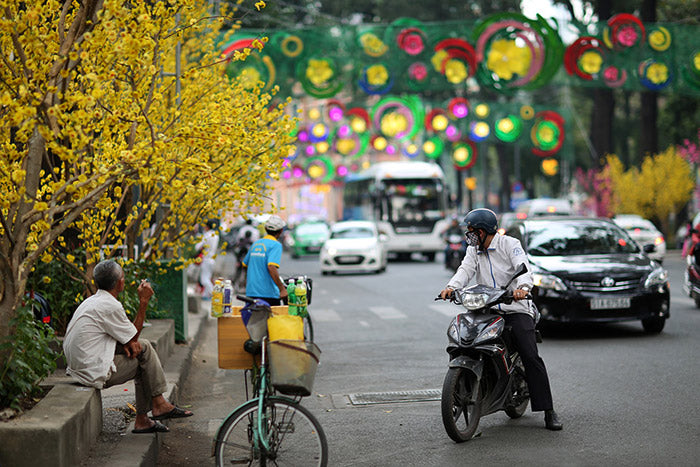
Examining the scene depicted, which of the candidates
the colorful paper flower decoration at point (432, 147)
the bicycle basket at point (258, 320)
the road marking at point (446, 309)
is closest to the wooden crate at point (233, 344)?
the bicycle basket at point (258, 320)

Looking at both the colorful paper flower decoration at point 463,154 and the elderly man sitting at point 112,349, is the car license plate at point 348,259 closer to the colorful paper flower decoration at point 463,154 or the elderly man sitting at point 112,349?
the colorful paper flower decoration at point 463,154

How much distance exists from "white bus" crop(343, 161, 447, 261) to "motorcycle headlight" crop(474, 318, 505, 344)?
3047cm

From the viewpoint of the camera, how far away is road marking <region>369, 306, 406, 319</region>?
16984mm

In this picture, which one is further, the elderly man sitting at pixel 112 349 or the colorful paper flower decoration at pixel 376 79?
the colorful paper flower decoration at pixel 376 79

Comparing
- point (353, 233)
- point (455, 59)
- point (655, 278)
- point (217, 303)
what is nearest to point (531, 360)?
point (217, 303)

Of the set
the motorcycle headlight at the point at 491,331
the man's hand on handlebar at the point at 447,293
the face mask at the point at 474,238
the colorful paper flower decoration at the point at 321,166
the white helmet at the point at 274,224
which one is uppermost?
the colorful paper flower decoration at the point at 321,166

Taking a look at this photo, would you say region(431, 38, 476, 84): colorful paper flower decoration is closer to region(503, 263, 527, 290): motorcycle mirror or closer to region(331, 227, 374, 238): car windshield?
region(331, 227, 374, 238): car windshield

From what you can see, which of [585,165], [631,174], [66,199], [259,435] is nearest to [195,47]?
[66,199]

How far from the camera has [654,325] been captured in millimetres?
13219

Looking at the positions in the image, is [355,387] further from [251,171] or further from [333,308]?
[333,308]

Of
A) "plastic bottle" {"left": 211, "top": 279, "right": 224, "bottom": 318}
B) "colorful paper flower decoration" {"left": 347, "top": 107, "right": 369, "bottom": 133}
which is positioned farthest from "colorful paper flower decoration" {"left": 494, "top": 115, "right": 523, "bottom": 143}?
"plastic bottle" {"left": 211, "top": 279, "right": 224, "bottom": 318}

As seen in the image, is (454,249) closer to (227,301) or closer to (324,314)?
(324,314)

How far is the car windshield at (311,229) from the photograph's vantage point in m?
44.1

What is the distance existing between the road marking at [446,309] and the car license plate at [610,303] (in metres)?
4.38
